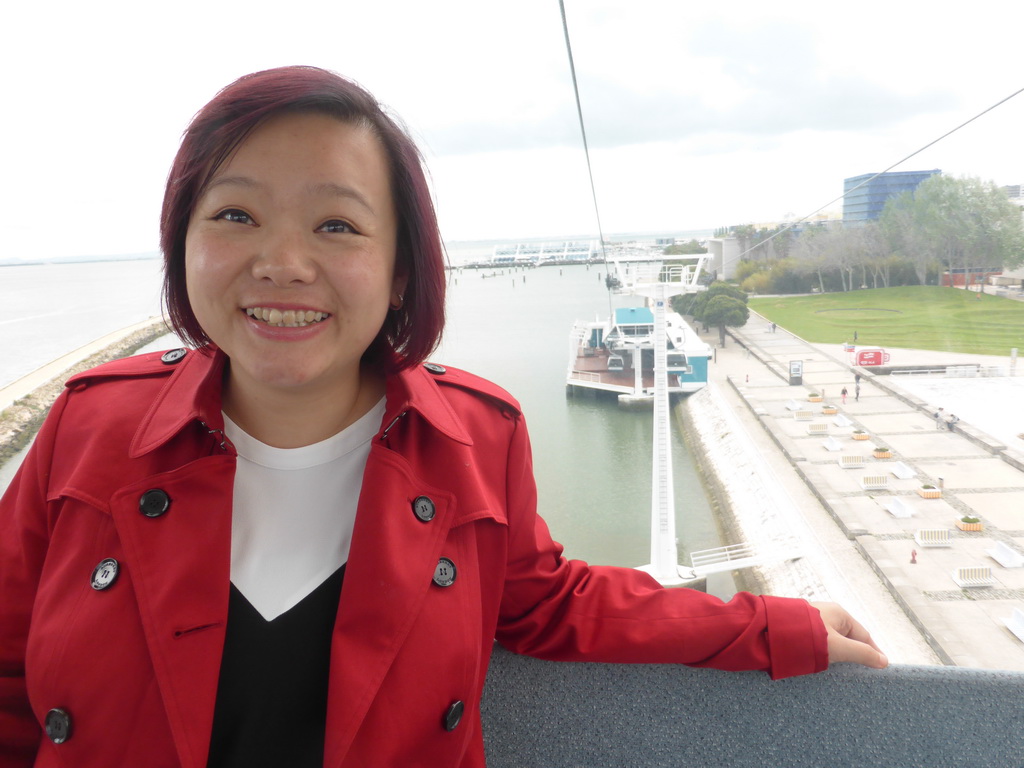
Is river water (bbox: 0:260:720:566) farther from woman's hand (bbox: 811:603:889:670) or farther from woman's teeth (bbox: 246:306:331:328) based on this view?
woman's teeth (bbox: 246:306:331:328)

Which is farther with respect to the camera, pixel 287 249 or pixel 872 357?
pixel 872 357

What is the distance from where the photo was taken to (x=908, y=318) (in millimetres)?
3365

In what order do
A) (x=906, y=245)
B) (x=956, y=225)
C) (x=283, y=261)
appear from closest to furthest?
1. (x=283, y=261)
2. (x=956, y=225)
3. (x=906, y=245)

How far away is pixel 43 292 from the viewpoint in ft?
7.20

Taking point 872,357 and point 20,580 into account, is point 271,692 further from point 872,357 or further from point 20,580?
point 872,357

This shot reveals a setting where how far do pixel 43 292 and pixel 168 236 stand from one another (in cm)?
198

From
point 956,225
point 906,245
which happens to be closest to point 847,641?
point 956,225

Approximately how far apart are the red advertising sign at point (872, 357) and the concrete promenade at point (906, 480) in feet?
0.26

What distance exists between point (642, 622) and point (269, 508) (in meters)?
0.40

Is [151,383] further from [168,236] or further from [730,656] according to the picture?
[730,656]

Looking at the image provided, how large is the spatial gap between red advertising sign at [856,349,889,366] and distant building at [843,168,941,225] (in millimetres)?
836

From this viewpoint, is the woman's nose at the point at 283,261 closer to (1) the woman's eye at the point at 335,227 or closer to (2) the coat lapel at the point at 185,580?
(1) the woman's eye at the point at 335,227

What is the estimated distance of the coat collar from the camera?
0.59 metres

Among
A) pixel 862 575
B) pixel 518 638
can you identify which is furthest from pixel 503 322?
pixel 518 638
